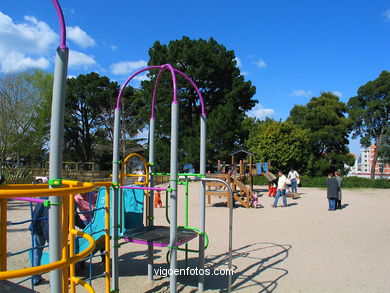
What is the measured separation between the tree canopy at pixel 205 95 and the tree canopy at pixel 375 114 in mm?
18296

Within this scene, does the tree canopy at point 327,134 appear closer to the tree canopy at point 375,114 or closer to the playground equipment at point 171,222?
the tree canopy at point 375,114

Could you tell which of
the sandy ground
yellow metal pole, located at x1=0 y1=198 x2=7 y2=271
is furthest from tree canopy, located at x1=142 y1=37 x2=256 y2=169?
yellow metal pole, located at x1=0 y1=198 x2=7 y2=271

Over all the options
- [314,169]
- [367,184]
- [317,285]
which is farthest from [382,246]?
[314,169]

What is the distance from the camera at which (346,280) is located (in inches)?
186

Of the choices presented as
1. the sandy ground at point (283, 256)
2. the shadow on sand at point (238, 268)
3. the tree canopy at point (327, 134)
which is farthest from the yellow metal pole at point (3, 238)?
the tree canopy at point (327, 134)

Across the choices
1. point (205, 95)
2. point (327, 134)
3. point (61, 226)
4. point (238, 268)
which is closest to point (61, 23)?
point (61, 226)

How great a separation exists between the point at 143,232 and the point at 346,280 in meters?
3.04

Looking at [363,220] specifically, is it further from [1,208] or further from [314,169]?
[314,169]

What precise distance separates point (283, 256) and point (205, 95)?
24.9 metres

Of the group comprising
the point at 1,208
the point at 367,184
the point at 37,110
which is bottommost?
the point at 367,184

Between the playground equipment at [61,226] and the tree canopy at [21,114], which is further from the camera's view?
the tree canopy at [21,114]

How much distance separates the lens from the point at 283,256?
5.98 metres

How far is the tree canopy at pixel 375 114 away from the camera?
4059cm

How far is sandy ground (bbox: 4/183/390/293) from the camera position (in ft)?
14.8
